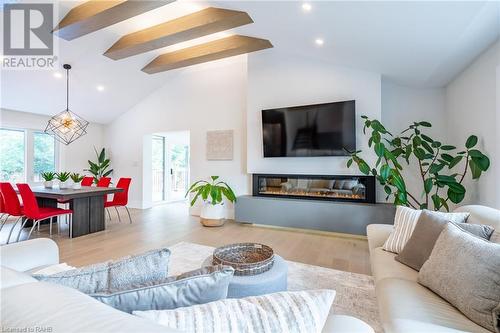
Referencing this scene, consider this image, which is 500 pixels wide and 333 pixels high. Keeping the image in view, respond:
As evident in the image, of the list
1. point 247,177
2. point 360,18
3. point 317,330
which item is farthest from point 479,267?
point 247,177

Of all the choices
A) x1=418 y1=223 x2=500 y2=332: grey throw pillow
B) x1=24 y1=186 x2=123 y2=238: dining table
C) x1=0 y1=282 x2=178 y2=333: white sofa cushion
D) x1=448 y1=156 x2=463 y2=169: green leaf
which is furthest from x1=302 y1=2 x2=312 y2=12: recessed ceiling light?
x1=24 y1=186 x2=123 y2=238: dining table

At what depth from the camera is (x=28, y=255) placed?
1.57 metres

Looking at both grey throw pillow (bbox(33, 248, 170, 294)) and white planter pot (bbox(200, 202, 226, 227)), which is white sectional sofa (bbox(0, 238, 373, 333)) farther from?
white planter pot (bbox(200, 202, 226, 227))

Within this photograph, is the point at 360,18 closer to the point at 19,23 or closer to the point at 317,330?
the point at 317,330

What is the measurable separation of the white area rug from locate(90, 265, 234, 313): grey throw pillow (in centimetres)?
157

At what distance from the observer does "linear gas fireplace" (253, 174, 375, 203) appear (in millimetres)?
4082

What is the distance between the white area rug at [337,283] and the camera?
1941mm

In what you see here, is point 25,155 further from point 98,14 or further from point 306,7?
point 306,7

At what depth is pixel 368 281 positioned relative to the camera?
2.42 metres

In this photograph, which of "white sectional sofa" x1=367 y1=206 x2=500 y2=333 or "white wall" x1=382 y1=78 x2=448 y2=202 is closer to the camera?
"white sectional sofa" x1=367 y1=206 x2=500 y2=333

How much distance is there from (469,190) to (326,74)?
Answer: 2.73 meters

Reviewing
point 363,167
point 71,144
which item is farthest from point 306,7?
point 71,144

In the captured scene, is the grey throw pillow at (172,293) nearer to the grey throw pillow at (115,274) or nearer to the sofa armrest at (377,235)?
the grey throw pillow at (115,274)

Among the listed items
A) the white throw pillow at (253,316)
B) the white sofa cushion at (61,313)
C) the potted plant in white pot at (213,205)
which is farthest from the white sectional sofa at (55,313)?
the potted plant in white pot at (213,205)
